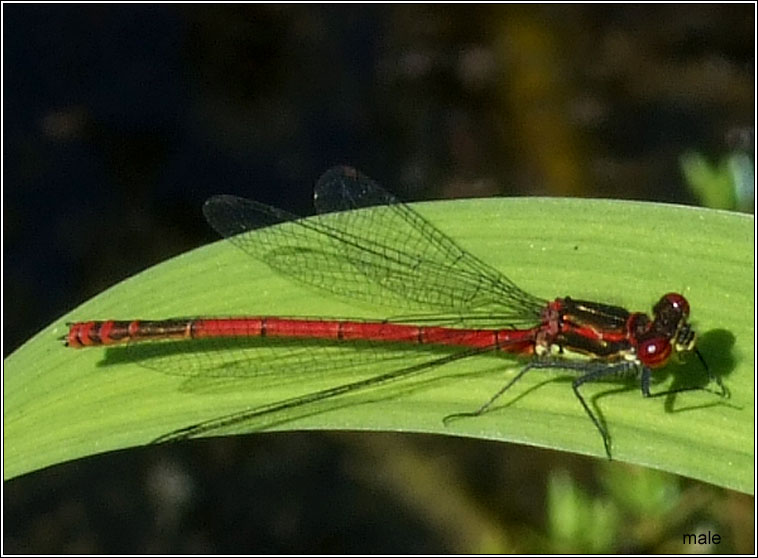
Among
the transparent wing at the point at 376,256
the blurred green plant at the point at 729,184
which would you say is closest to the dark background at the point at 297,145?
the blurred green plant at the point at 729,184

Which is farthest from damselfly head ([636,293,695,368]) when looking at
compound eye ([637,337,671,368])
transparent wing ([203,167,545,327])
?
transparent wing ([203,167,545,327])

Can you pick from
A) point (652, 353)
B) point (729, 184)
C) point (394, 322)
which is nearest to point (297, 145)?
point (729, 184)

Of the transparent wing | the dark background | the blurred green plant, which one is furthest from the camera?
the dark background

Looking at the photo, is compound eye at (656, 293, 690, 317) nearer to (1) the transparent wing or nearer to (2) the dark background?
(1) the transparent wing

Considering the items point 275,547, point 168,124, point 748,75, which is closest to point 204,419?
point 275,547

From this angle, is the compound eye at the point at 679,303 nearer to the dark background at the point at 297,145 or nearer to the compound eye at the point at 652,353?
the compound eye at the point at 652,353

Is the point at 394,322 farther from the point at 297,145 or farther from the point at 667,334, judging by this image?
the point at 297,145
